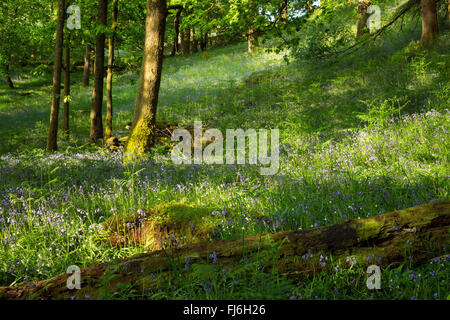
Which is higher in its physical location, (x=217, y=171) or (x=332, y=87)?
(x=332, y=87)

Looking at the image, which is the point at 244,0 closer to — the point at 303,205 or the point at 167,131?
the point at 167,131

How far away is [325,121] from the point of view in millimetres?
10180

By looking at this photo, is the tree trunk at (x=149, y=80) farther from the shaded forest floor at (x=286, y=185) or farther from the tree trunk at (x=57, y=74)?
the tree trunk at (x=57, y=74)

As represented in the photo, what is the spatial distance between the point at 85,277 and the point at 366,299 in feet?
6.89

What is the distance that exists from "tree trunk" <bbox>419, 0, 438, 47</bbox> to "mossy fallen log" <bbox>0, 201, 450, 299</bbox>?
41.7 feet

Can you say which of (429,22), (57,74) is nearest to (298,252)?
(57,74)

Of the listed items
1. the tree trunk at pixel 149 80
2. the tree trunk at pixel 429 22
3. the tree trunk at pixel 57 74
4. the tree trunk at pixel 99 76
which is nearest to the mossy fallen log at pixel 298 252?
the tree trunk at pixel 149 80

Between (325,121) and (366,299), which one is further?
(325,121)

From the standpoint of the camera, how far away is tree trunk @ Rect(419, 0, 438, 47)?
12.4 m

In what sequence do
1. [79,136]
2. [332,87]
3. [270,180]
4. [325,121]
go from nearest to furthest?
[270,180], [325,121], [332,87], [79,136]

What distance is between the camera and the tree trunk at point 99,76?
1241 cm

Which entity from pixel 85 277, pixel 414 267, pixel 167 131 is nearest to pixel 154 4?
pixel 167 131

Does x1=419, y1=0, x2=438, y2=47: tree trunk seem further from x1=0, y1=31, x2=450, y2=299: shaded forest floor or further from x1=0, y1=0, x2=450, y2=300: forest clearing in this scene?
x1=0, y1=31, x2=450, y2=299: shaded forest floor

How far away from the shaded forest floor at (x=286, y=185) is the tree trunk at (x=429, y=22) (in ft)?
2.27
